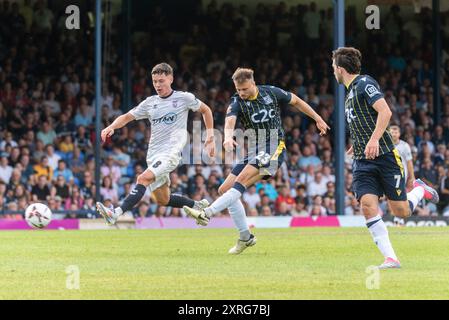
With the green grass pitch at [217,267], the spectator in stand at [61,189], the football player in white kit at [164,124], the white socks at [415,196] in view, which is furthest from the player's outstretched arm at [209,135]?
the spectator in stand at [61,189]

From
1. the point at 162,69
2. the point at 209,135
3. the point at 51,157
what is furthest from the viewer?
the point at 51,157

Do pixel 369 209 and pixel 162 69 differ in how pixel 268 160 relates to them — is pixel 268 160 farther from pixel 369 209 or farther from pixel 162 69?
pixel 369 209

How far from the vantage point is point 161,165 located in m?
14.6

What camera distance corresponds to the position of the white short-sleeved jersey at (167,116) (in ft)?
48.5

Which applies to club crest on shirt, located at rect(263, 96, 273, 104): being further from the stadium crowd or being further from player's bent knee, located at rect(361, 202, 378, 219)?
the stadium crowd

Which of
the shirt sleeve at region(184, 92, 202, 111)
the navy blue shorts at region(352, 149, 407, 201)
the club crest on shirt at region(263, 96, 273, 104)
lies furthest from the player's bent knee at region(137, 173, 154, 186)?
the navy blue shorts at region(352, 149, 407, 201)

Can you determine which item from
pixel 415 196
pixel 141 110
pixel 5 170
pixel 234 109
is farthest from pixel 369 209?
pixel 5 170

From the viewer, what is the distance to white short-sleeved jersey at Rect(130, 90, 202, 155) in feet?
48.5

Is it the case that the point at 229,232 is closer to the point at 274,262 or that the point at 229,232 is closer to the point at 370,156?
the point at 274,262

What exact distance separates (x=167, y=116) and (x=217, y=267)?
12.0 ft

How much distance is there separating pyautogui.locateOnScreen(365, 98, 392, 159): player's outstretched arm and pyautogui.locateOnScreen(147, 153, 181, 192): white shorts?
422 cm

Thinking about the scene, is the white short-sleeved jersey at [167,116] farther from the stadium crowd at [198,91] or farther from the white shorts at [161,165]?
the stadium crowd at [198,91]

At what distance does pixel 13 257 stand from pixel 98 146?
8740 mm

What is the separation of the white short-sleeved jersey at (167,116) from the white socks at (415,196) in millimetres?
3412
